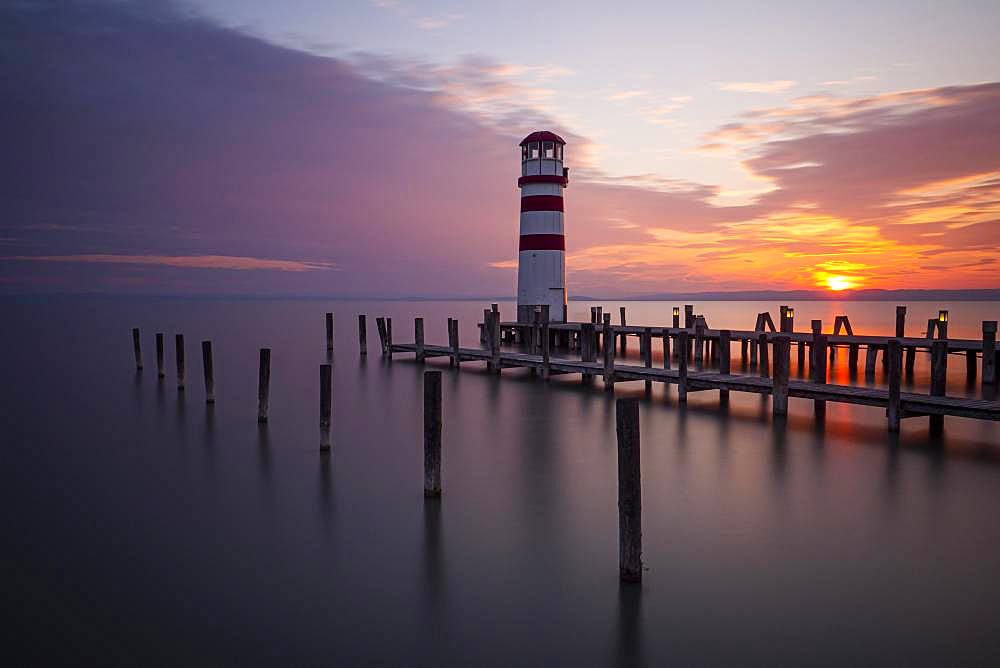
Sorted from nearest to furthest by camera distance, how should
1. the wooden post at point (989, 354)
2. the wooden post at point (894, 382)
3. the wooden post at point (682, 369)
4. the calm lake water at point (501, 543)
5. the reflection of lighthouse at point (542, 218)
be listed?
the calm lake water at point (501, 543) < the wooden post at point (894, 382) < the wooden post at point (682, 369) < the wooden post at point (989, 354) < the reflection of lighthouse at point (542, 218)

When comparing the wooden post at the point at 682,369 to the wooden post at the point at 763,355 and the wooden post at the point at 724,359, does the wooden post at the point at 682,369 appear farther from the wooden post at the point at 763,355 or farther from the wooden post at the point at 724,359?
the wooden post at the point at 763,355

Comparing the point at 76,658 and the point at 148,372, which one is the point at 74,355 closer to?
the point at 148,372

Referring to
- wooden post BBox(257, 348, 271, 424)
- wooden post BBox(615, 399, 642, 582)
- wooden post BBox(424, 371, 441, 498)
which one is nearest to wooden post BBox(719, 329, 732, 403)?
wooden post BBox(424, 371, 441, 498)

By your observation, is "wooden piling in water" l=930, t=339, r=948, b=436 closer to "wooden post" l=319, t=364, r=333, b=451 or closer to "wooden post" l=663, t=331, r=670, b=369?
"wooden post" l=663, t=331, r=670, b=369

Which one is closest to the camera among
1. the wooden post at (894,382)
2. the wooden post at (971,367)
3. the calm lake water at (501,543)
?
the calm lake water at (501,543)

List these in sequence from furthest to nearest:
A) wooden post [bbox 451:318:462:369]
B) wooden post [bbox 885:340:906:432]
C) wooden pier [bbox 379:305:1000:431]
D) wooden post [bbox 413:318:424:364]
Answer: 1. wooden post [bbox 413:318:424:364]
2. wooden post [bbox 451:318:462:369]
3. wooden pier [bbox 379:305:1000:431]
4. wooden post [bbox 885:340:906:432]

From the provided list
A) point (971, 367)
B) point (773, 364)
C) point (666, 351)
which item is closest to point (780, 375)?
point (773, 364)

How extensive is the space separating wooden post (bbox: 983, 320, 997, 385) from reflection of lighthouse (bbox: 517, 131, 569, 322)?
12.8 m

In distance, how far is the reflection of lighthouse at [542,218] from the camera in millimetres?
26672

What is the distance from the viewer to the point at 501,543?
26.9ft

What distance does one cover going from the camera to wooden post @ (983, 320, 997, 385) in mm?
19484

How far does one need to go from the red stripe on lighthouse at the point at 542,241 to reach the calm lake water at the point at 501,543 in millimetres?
11641

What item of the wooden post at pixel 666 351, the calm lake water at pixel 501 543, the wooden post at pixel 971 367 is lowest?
the calm lake water at pixel 501 543

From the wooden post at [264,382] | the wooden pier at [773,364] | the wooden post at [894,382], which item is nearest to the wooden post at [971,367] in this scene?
the wooden pier at [773,364]
